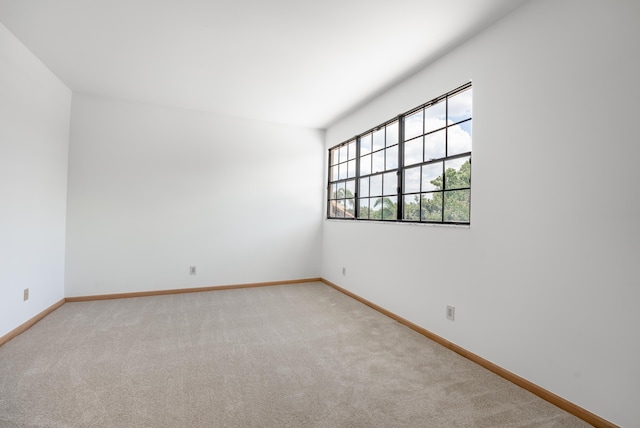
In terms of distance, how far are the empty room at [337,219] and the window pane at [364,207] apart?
0.06 meters

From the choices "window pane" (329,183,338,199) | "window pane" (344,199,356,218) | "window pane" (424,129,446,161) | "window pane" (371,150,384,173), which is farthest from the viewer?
"window pane" (329,183,338,199)

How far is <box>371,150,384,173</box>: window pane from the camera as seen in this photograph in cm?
381

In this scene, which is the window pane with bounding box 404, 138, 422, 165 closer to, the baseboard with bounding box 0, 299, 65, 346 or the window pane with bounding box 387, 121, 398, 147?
the window pane with bounding box 387, 121, 398, 147

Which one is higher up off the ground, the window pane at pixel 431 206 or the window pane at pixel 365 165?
the window pane at pixel 365 165

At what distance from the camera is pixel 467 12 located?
2209 mm

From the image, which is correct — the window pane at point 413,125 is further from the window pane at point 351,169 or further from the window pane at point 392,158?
the window pane at point 351,169

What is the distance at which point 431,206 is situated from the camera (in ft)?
9.68

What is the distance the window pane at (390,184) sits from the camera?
350 cm

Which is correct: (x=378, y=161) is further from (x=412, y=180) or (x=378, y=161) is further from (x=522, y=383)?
(x=522, y=383)

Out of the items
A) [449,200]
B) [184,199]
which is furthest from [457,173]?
[184,199]

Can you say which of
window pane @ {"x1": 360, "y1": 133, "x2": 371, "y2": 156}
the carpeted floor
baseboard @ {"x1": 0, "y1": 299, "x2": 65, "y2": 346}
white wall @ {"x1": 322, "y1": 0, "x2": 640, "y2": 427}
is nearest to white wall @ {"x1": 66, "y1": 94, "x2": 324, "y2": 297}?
baseboard @ {"x1": 0, "y1": 299, "x2": 65, "y2": 346}

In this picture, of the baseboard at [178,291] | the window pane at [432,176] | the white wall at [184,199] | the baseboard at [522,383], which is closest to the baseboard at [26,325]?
the baseboard at [178,291]

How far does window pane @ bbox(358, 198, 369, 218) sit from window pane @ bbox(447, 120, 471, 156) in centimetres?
154

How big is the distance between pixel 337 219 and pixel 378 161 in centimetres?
128
